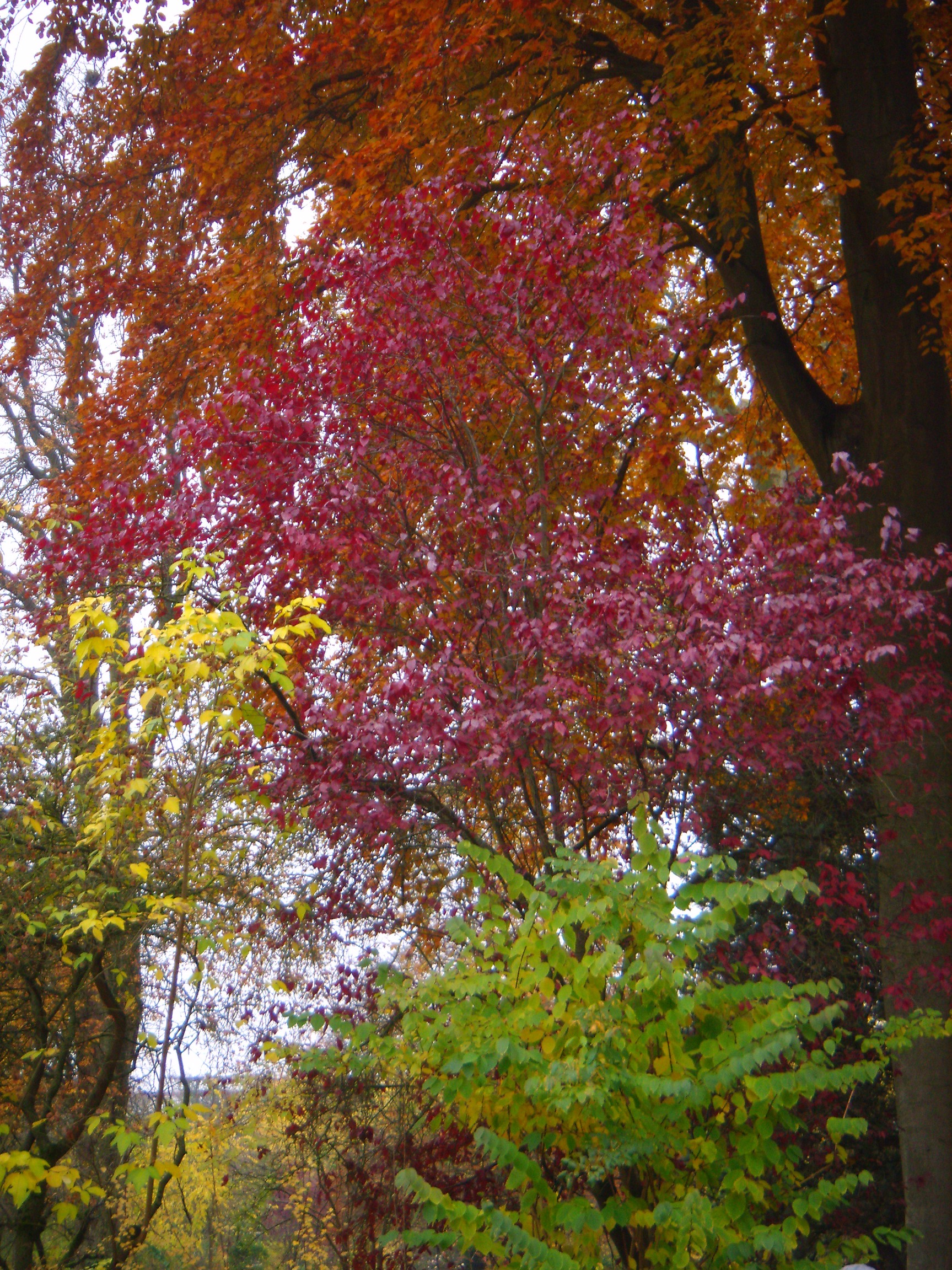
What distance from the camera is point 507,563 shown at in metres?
4.59

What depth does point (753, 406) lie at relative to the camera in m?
9.39

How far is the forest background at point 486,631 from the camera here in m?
3.17

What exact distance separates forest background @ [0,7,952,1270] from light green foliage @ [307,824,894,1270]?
21 mm

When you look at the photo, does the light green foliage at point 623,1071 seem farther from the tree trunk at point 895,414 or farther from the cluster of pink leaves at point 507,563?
the tree trunk at point 895,414

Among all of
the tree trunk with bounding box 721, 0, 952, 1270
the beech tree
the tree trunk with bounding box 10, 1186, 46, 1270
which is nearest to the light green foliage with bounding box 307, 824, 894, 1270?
the beech tree

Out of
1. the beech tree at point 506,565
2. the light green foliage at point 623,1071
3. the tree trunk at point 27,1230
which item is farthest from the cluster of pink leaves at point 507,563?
the tree trunk at point 27,1230

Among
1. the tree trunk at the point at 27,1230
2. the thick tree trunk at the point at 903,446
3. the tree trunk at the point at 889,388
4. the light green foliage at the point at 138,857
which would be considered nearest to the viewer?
the light green foliage at the point at 138,857

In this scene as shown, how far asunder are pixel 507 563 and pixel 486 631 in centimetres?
40

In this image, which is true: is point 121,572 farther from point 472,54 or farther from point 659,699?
point 472,54

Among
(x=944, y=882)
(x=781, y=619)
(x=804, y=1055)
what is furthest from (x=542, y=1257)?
(x=944, y=882)

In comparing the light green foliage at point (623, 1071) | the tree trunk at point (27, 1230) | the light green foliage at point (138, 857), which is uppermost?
the light green foliage at point (138, 857)

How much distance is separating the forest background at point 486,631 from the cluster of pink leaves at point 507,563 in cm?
4

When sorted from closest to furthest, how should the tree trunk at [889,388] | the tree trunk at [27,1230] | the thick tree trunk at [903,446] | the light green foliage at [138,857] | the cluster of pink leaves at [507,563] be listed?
the light green foliage at [138,857] → the cluster of pink leaves at [507,563] → the tree trunk at [27,1230] → the thick tree trunk at [903,446] → the tree trunk at [889,388]

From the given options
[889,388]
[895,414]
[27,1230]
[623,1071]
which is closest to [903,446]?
[895,414]
